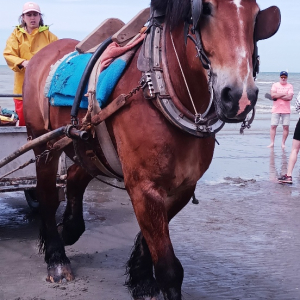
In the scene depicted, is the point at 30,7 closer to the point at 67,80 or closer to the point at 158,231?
the point at 67,80

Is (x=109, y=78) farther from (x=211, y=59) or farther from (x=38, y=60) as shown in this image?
(x=38, y=60)

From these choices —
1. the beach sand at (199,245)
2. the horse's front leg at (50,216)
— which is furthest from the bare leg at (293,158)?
the horse's front leg at (50,216)

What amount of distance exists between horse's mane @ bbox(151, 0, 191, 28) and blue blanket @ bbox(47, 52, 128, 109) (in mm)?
427

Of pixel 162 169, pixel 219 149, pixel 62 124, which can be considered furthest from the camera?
pixel 219 149

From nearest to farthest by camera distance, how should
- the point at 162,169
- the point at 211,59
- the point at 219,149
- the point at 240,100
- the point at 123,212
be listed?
the point at 240,100
the point at 211,59
the point at 162,169
the point at 123,212
the point at 219,149

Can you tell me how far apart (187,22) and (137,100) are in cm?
59

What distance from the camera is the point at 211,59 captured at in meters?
3.07

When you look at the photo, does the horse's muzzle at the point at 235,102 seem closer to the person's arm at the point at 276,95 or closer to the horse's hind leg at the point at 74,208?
the horse's hind leg at the point at 74,208

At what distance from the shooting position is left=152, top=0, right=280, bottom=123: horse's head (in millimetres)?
2918

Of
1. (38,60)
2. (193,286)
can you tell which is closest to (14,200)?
(38,60)

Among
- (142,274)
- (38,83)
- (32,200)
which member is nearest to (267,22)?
(142,274)

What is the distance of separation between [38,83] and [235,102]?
8.31ft

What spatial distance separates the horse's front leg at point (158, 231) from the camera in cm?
350

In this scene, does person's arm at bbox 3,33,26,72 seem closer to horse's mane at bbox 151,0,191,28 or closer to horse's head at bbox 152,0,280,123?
horse's mane at bbox 151,0,191,28
